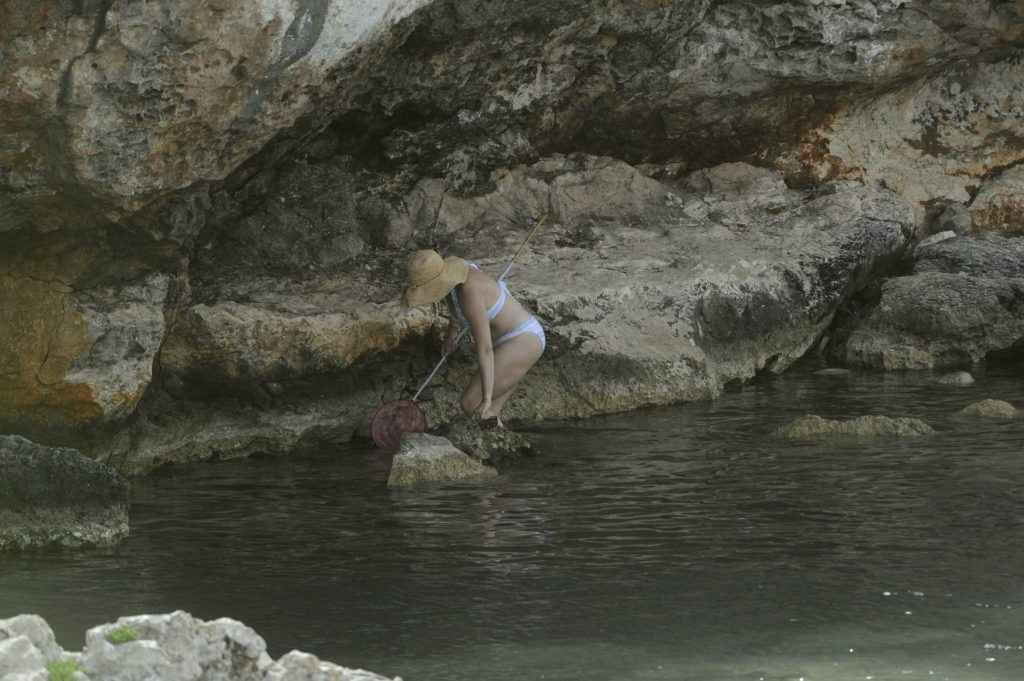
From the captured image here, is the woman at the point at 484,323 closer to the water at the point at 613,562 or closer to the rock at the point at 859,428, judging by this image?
the water at the point at 613,562

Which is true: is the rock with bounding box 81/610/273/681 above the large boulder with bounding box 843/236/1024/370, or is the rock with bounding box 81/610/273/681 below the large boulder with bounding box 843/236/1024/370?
below

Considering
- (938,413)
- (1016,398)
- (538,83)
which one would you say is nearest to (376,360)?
(538,83)

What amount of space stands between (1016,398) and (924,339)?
1.78m

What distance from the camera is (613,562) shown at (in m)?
7.33

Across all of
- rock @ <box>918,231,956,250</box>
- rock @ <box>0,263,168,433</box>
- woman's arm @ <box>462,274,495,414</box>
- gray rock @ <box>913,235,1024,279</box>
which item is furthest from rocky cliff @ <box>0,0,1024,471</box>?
woman's arm @ <box>462,274,495,414</box>

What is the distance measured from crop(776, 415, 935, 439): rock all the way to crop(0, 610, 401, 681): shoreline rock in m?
6.58

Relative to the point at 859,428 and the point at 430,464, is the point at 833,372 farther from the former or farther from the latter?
the point at 430,464

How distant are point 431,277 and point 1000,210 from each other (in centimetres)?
682

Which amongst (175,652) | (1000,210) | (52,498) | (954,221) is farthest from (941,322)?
(175,652)

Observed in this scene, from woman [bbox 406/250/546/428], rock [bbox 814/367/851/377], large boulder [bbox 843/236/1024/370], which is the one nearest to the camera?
woman [bbox 406/250/546/428]

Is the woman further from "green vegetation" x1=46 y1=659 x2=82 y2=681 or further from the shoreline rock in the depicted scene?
"green vegetation" x1=46 y1=659 x2=82 y2=681

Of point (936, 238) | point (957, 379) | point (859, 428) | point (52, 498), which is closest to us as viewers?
point (52, 498)

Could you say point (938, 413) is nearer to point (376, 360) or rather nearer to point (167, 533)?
point (376, 360)

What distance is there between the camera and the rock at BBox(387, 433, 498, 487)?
9578 millimetres
